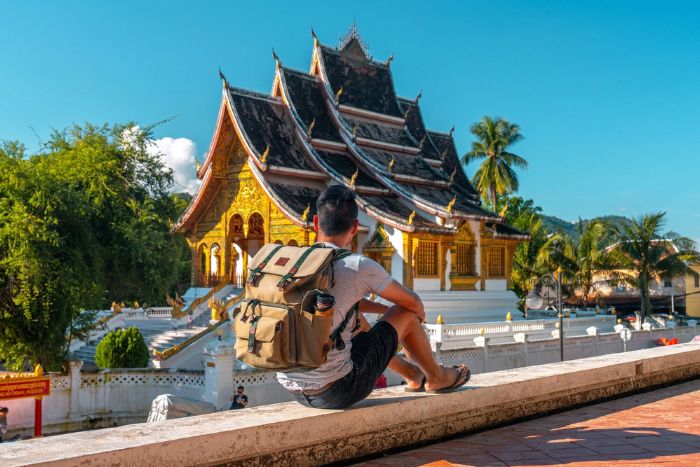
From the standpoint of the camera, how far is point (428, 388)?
398 cm

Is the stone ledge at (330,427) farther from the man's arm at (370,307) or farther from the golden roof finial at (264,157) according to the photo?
the golden roof finial at (264,157)

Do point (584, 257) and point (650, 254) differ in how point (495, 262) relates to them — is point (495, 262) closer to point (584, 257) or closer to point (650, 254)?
point (650, 254)

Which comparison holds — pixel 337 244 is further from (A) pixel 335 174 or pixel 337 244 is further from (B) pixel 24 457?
(A) pixel 335 174

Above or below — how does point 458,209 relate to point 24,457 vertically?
above

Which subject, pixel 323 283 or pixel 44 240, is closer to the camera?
pixel 323 283

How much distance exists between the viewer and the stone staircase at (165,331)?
19.4 metres

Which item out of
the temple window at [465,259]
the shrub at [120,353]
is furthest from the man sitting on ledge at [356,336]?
the temple window at [465,259]

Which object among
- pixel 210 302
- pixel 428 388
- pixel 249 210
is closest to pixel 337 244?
pixel 428 388

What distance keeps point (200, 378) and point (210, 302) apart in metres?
8.74

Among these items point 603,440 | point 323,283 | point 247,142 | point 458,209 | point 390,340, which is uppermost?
point 247,142

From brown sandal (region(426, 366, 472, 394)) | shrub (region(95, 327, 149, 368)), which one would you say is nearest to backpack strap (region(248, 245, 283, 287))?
brown sandal (region(426, 366, 472, 394))

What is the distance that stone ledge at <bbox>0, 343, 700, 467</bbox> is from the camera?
9.17 ft

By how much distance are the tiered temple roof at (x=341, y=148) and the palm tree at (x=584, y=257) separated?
8.85 m

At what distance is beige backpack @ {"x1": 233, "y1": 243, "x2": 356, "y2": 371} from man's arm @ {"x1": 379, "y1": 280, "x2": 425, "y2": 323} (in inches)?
15.0
